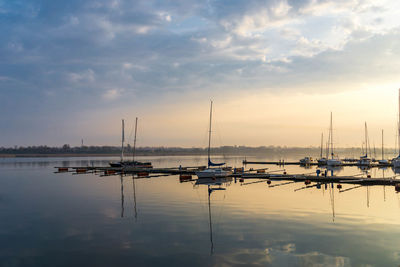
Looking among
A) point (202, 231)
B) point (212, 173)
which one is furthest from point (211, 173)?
point (202, 231)

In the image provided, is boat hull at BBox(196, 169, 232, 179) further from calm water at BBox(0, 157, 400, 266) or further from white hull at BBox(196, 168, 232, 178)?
calm water at BBox(0, 157, 400, 266)

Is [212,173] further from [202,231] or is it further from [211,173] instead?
[202,231]

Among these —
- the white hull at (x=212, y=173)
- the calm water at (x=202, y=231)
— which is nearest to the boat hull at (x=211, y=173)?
the white hull at (x=212, y=173)

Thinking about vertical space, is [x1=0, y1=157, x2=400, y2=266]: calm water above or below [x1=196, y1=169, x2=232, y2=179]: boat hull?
below

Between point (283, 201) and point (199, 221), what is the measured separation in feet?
44.2

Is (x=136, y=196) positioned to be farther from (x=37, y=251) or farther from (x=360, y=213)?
(x=360, y=213)

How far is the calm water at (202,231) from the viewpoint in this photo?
16438 millimetres

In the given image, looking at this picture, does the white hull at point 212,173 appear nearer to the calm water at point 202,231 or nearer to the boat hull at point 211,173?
the boat hull at point 211,173

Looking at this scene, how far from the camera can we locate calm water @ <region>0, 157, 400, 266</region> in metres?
16.4

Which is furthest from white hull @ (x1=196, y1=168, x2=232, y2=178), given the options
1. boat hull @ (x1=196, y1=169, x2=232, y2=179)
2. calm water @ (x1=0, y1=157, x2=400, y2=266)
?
calm water @ (x1=0, y1=157, x2=400, y2=266)

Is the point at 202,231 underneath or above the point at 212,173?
underneath

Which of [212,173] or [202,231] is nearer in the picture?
[202,231]

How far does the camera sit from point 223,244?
742 inches

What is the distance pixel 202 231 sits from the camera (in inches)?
878
